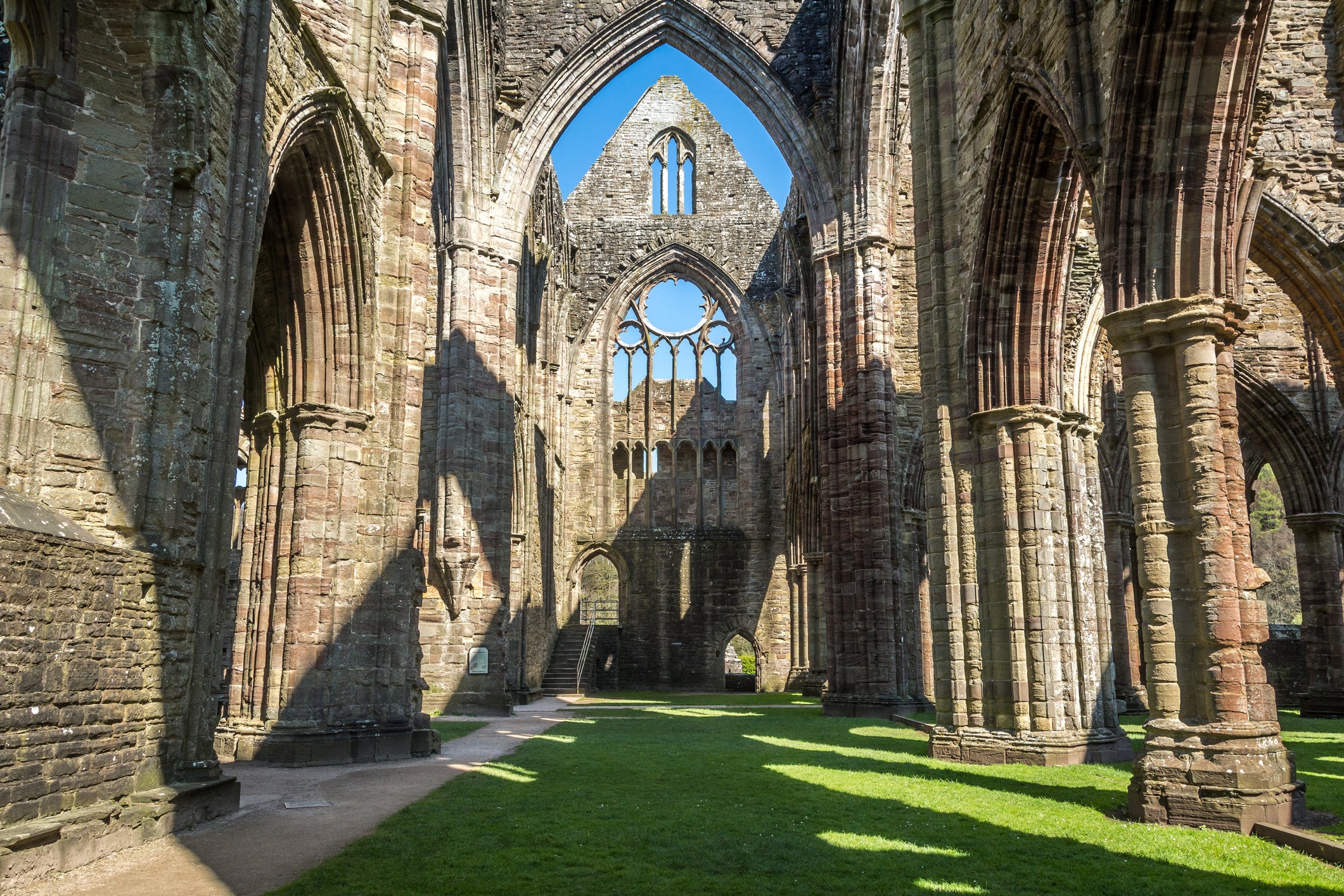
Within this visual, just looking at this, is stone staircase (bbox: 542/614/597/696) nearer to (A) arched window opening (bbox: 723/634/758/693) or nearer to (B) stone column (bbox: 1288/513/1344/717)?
(A) arched window opening (bbox: 723/634/758/693)

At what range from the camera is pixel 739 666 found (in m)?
40.1

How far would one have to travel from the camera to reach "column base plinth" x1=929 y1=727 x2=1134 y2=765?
893 cm

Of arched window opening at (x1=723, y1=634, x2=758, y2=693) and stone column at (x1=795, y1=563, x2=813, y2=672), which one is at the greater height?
stone column at (x1=795, y1=563, x2=813, y2=672)

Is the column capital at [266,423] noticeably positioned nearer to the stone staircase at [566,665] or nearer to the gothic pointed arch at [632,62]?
the gothic pointed arch at [632,62]

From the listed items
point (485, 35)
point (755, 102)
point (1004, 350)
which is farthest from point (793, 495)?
point (1004, 350)

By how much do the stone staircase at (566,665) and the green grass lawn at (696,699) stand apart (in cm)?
71

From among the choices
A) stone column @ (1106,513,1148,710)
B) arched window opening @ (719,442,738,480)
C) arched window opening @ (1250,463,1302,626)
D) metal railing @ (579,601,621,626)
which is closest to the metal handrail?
metal railing @ (579,601,621,626)

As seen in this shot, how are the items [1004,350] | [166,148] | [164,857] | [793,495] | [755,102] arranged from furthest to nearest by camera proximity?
1. [793,495]
2. [755,102]
3. [1004,350]
4. [166,148]
5. [164,857]

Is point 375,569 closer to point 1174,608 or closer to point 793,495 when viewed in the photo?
point 1174,608

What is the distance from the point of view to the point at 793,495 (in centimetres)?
2753

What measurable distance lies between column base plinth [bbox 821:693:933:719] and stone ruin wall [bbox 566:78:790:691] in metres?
12.7

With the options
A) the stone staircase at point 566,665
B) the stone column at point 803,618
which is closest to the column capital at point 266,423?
the stone staircase at point 566,665

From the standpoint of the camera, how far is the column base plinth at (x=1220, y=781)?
580 centimetres

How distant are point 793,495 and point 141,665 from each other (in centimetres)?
2279
